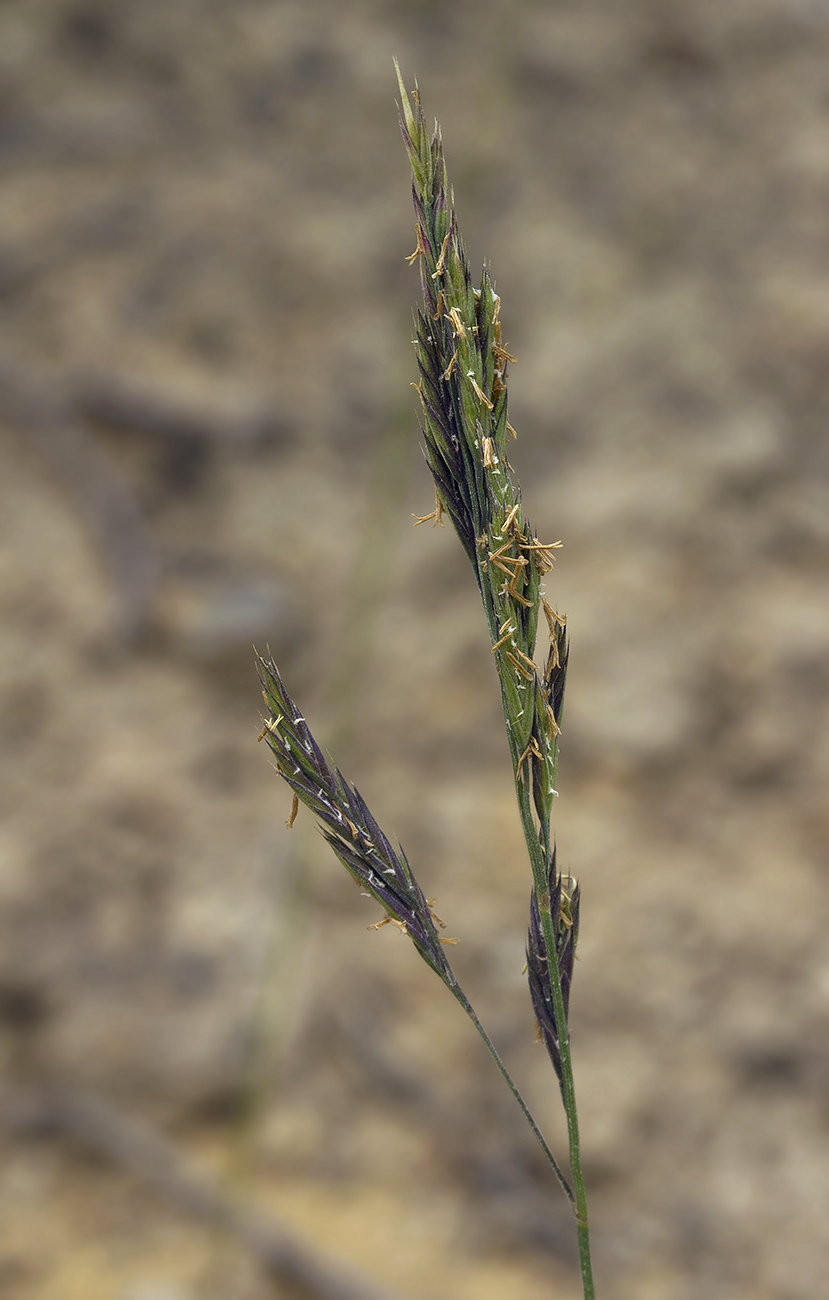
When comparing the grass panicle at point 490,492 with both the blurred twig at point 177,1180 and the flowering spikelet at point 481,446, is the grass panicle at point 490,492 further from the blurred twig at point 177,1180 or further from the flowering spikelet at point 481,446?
the blurred twig at point 177,1180

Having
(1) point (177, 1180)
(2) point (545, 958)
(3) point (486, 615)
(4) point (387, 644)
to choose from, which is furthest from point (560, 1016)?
(4) point (387, 644)

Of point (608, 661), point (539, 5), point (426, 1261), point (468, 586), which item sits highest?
point (539, 5)

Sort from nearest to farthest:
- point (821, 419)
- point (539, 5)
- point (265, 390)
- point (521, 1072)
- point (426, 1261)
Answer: point (426, 1261), point (521, 1072), point (821, 419), point (265, 390), point (539, 5)

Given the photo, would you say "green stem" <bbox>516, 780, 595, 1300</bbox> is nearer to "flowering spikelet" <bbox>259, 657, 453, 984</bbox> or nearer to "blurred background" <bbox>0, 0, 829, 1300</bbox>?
"flowering spikelet" <bbox>259, 657, 453, 984</bbox>

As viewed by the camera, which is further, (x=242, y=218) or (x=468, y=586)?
(x=242, y=218)

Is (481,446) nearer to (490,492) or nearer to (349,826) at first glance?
(490,492)

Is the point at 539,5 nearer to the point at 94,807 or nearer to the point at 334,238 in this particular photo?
the point at 334,238

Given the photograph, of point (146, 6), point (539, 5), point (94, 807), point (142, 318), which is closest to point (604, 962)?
point (94, 807)

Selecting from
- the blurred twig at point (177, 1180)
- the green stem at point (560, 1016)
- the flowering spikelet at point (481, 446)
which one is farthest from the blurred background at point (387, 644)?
the flowering spikelet at point (481, 446)
